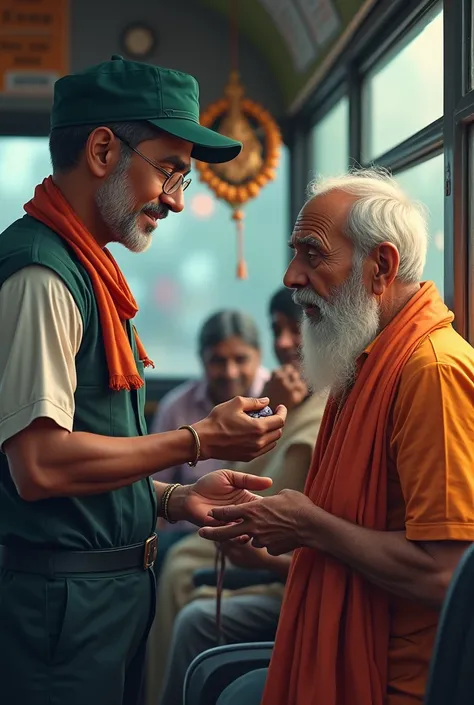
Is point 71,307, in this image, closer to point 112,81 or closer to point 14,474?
point 14,474

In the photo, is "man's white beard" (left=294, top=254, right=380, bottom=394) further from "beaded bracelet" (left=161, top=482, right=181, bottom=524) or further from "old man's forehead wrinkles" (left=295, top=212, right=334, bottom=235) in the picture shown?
"beaded bracelet" (left=161, top=482, right=181, bottom=524)

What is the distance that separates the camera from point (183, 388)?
458 cm

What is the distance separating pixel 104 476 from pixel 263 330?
3397 millimetres

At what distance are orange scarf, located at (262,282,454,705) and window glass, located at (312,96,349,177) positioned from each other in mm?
2171

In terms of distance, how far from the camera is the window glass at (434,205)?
2.78m

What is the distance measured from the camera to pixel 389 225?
199 cm

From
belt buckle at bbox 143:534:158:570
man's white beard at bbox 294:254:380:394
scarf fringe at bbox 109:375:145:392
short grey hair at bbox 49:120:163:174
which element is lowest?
belt buckle at bbox 143:534:158:570

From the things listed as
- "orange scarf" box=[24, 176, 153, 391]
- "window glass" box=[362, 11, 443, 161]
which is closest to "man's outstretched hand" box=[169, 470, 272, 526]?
"orange scarf" box=[24, 176, 153, 391]

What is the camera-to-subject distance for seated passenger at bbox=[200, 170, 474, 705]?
5.58 feet

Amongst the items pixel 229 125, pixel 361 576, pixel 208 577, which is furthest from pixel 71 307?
pixel 229 125

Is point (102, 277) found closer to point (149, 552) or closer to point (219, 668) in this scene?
point (149, 552)

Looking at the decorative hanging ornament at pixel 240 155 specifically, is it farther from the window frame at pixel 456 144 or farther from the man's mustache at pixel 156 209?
the man's mustache at pixel 156 209

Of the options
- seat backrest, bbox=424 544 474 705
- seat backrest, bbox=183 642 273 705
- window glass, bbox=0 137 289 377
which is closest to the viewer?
seat backrest, bbox=424 544 474 705

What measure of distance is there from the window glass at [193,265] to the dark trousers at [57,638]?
3.37 metres
